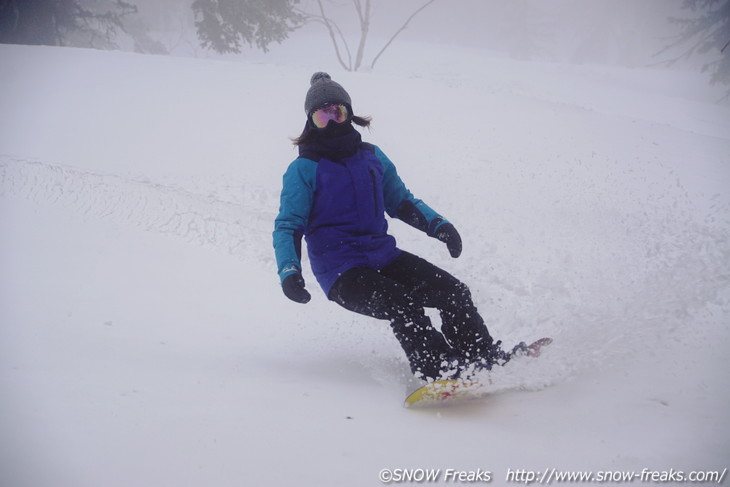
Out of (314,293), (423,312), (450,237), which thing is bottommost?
(314,293)

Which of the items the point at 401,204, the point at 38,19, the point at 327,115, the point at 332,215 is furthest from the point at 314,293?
the point at 38,19

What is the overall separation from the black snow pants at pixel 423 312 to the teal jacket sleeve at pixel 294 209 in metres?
0.38

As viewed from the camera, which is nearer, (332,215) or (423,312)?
(423,312)

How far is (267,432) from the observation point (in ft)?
5.98

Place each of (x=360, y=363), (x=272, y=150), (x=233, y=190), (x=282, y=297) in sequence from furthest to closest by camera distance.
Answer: (x=272, y=150)
(x=233, y=190)
(x=282, y=297)
(x=360, y=363)

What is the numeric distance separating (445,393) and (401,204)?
4.53 ft

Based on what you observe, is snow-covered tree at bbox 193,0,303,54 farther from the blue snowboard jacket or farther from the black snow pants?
the black snow pants

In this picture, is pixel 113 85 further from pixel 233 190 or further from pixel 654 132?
pixel 654 132

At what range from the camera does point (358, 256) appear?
103 inches

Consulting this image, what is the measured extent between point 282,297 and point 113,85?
9597 mm

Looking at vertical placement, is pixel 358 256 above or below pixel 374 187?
below

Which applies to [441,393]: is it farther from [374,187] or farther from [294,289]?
[374,187]

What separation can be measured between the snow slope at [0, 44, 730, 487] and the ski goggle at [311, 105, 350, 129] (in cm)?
169

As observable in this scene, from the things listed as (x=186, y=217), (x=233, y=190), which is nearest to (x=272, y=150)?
(x=233, y=190)
